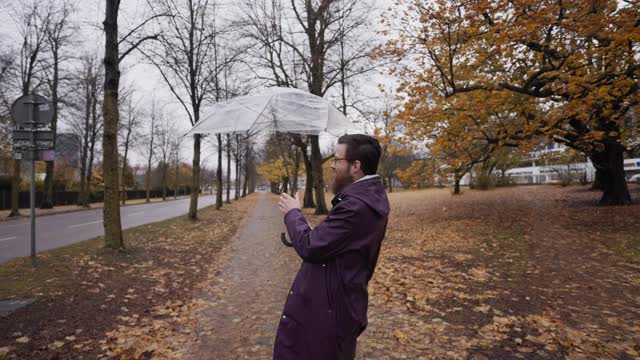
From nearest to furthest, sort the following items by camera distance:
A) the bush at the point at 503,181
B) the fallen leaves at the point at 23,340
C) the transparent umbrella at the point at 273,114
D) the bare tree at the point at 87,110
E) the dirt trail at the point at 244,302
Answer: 1. the fallen leaves at the point at 23,340
2. the dirt trail at the point at 244,302
3. the transparent umbrella at the point at 273,114
4. the bare tree at the point at 87,110
5. the bush at the point at 503,181

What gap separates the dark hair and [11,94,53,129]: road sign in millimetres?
7854

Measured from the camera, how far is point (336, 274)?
1.70 meters

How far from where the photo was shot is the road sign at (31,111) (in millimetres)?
6789

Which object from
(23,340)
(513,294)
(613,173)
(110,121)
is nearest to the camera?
(23,340)

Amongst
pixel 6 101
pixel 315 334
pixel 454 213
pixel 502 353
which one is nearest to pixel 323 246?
pixel 315 334

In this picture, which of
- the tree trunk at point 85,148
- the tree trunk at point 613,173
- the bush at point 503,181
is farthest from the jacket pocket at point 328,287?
the bush at point 503,181

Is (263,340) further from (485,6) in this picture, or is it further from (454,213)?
(454,213)

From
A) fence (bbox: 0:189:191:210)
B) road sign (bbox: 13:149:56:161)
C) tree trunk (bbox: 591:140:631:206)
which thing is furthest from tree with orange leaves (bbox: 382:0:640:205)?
fence (bbox: 0:189:191:210)

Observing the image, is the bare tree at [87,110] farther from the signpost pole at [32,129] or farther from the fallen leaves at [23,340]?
the fallen leaves at [23,340]

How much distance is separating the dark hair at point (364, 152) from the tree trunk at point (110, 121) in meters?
7.22

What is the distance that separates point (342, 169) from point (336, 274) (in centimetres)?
56

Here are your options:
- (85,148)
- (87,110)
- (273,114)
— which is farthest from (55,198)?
(273,114)

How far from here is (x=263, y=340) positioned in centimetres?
373

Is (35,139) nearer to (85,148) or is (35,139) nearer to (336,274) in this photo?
(336,274)
